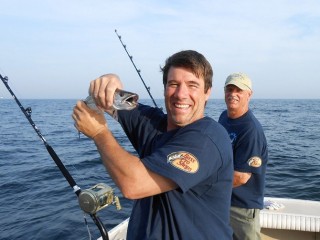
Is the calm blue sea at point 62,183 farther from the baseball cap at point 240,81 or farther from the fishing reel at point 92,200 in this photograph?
the fishing reel at point 92,200

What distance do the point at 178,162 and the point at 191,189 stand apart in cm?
24

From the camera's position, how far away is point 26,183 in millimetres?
11875

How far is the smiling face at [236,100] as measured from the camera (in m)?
4.04

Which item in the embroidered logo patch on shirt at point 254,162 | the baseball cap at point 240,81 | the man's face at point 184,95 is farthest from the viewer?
the baseball cap at point 240,81

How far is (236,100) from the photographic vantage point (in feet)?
13.4

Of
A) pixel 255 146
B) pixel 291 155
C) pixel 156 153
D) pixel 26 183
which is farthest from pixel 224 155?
pixel 291 155

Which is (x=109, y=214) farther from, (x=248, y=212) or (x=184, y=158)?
(x=184, y=158)

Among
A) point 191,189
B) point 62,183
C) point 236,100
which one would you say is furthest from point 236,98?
point 62,183

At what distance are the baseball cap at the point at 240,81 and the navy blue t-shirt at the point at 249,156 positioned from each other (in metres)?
0.34

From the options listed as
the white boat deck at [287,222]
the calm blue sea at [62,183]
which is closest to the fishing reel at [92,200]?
the white boat deck at [287,222]

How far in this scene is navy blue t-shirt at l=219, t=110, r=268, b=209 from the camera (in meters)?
3.71

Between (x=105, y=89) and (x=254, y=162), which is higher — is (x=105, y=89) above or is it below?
above

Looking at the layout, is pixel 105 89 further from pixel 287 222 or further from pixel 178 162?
pixel 287 222

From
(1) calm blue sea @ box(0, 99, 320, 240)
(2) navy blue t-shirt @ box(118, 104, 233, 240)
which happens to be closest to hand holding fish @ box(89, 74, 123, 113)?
(2) navy blue t-shirt @ box(118, 104, 233, 240)
